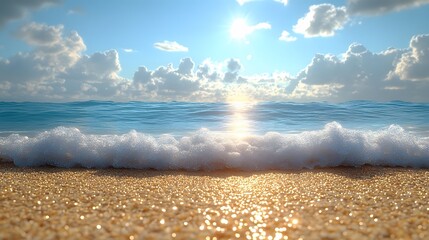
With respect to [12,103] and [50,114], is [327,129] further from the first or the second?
[12,103]

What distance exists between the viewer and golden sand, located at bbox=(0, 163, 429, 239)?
285 cm

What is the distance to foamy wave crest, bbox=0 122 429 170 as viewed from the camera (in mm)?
7402

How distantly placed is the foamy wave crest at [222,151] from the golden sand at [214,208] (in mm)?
1436

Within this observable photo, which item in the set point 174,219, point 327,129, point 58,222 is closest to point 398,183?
point 327,129

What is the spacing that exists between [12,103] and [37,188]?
22562 millimetres

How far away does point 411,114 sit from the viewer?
18672 mm

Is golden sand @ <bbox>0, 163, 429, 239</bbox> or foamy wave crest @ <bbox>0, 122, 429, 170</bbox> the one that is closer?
golden sand @ <bbox>0, 163, 429, 239</bbox>

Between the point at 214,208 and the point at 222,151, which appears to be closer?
the point at 214,208

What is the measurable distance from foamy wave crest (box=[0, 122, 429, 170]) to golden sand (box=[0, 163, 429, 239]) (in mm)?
1436

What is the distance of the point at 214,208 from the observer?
3.65 meters

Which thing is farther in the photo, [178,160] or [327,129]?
[327,129]

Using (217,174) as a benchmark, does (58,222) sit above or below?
above

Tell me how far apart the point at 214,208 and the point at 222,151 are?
12.9ft

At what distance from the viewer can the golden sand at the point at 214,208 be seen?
112 inches
